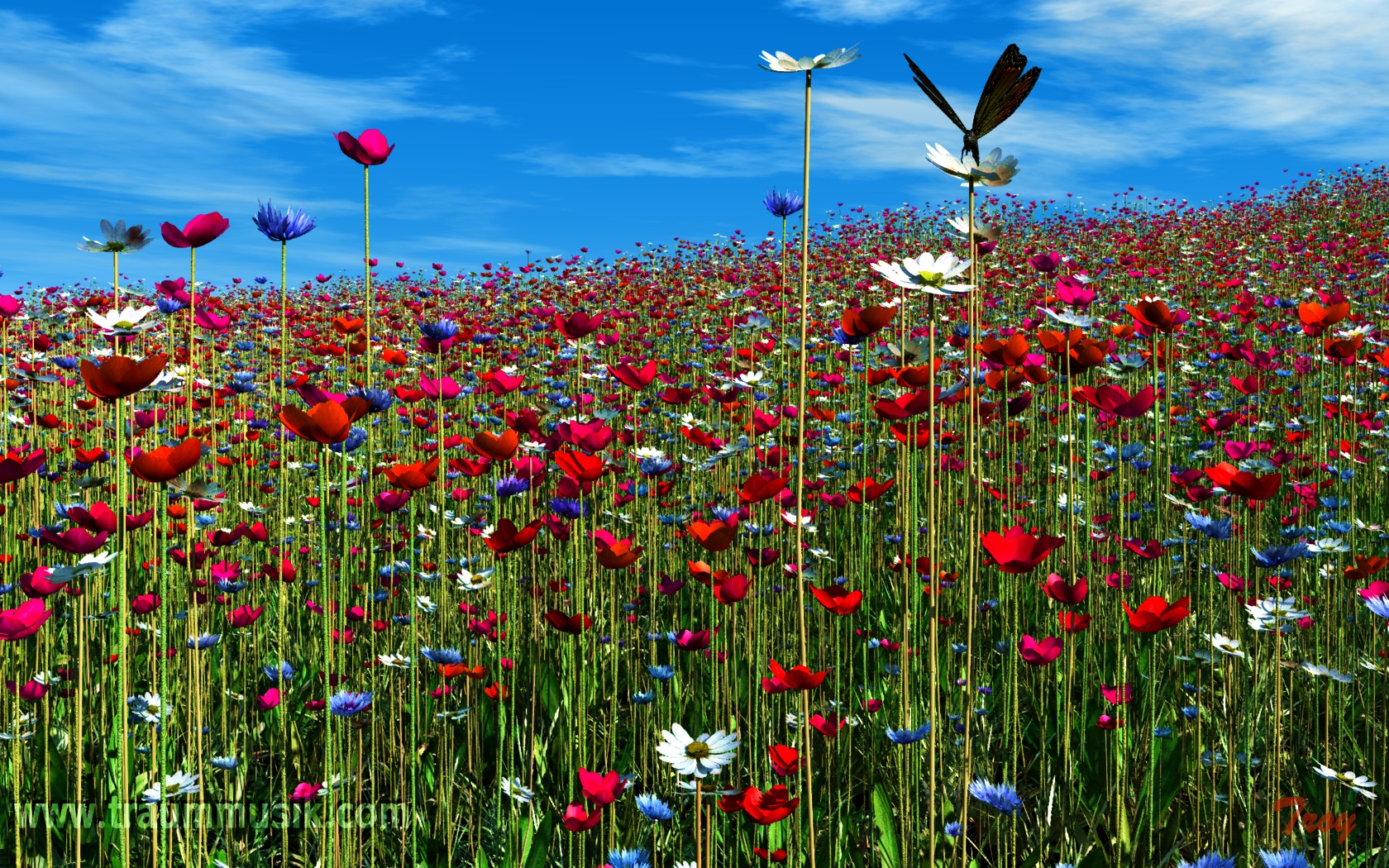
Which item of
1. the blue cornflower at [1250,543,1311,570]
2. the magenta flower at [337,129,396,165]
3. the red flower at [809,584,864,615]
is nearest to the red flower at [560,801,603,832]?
the red flower at [809,584,864,615]

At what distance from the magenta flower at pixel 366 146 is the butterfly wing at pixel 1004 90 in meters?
1.19

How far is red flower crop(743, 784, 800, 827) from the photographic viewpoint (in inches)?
53.9

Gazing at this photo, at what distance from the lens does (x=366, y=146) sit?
6.07 feet

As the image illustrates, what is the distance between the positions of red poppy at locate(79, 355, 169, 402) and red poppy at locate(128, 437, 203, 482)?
12cm

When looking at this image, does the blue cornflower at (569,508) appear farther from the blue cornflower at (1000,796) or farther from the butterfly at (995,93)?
the butterfly at (995,93)

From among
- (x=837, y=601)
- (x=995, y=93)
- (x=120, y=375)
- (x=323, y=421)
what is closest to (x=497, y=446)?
(x=323, y=421)

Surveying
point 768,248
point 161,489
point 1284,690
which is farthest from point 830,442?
point 768,248

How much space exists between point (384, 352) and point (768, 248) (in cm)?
1092

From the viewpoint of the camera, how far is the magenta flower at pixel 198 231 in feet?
7.34

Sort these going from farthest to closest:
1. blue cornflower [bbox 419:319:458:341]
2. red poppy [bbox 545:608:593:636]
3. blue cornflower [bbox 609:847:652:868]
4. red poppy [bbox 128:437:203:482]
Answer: blue cornflower [bbox 419:319:458:341]
red poppy [bbox 545:608:593:636]
red poppy [bbox 128:437:203:482]
blue cornflower [bbox 609:847:652:868]

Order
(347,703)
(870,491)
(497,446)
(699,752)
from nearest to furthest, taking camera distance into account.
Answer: (699,752), (347,703), (497,446), (870,491)

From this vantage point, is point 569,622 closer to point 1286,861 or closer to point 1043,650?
point 1043,650

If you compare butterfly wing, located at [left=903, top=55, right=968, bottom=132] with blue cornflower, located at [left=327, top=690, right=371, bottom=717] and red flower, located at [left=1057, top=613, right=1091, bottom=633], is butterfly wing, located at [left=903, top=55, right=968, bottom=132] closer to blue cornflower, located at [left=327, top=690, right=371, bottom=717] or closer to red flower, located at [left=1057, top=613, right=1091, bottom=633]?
red flower, located at [left=1057, top=613, right=1091, bottom=633]

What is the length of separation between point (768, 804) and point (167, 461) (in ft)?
3.80
